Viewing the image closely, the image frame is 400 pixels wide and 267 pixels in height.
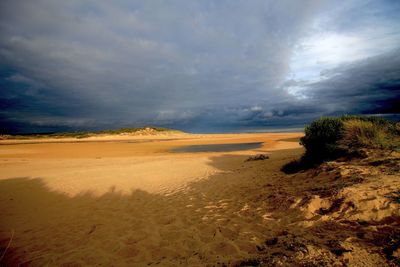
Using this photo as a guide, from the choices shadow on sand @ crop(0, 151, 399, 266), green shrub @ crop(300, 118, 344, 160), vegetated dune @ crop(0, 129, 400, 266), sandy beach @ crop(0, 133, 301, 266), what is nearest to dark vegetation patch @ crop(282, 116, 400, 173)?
green shrub @ crop(300, 118, 344, 160)

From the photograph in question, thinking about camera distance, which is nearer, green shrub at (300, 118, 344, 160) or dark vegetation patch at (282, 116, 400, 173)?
dark vegetation patch at (282, 116, 400, 173)

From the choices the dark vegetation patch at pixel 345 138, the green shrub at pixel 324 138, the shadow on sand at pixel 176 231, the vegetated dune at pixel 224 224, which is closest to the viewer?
the vegetated dune at pixel 224 224

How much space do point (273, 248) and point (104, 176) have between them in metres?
11.0

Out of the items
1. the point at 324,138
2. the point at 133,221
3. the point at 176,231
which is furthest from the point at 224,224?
the point at 324,138

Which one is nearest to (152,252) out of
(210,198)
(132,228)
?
(132,228)

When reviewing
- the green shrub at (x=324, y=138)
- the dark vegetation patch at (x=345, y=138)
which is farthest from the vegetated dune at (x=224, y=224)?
the green shrub at (x=324, y=138)

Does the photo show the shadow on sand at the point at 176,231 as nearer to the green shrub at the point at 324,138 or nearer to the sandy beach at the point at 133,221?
the sandy beach at the point at 133,221

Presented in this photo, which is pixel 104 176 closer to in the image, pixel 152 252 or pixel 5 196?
pixel 5 196

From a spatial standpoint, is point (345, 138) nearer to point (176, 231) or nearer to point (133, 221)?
point (176, 231)

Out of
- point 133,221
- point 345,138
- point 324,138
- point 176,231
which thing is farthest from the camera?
point 324,138

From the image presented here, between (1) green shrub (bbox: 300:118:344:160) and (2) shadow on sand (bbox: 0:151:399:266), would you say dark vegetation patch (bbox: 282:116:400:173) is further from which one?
(2) shadow on sand (bbox: 0:151:399:266)

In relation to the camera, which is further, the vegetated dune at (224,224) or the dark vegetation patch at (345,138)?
the dark vegetation patch at (345,138)

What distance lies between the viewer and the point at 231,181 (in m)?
9.88

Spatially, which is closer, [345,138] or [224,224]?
[224,224]
